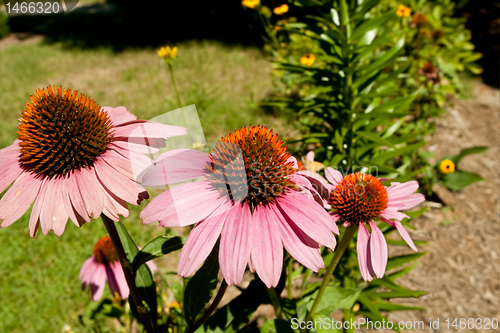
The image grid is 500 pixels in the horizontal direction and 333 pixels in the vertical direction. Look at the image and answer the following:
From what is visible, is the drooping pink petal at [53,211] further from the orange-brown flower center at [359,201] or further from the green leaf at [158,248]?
the orange-brown flower center at [359,201]

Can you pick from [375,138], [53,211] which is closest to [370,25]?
[375,138]

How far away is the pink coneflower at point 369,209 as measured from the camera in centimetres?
78

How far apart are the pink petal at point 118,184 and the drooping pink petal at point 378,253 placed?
0.57 m

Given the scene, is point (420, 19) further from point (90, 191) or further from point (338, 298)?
point (90, 191)

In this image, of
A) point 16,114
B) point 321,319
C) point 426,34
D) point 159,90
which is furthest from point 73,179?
point 16,114

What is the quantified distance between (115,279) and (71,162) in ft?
2.19

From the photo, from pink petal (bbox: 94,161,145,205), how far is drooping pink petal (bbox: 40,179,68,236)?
9cm

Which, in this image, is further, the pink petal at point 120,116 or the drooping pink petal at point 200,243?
the pink petal at point 120,116

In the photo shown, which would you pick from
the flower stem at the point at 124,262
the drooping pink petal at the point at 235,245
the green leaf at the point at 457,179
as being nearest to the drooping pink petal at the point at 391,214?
the drooping pink petal at the point at 235,245

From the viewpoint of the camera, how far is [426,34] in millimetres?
2826

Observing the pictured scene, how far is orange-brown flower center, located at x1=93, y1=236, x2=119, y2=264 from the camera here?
1.24 meters

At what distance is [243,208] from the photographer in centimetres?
69

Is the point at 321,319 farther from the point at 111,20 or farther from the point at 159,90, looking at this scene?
the point at 111,20

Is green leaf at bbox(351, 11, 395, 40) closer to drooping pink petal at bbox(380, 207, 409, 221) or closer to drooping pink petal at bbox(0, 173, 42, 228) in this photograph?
drooping pink petal at bbox(380, 207, 409, 221)
